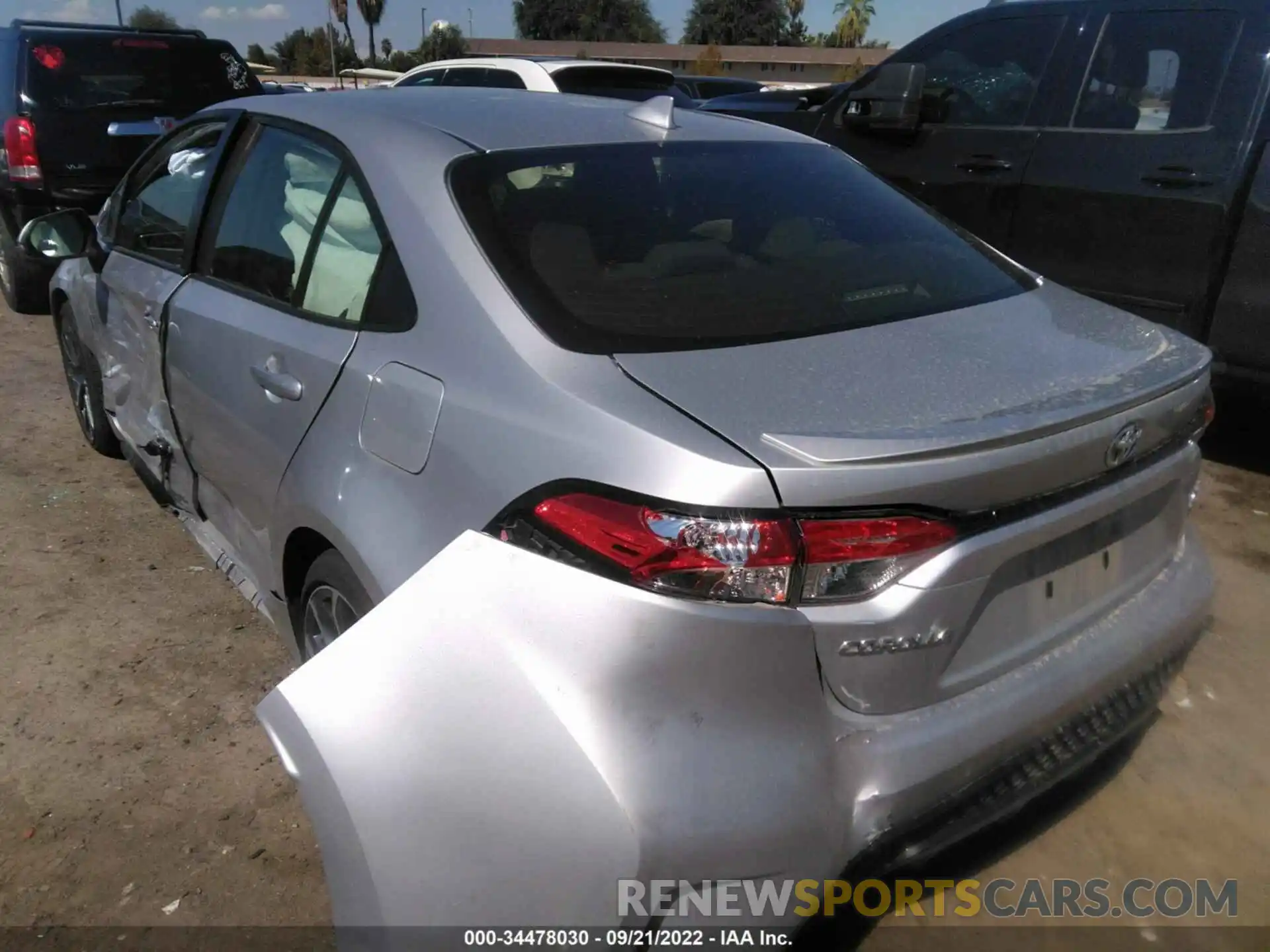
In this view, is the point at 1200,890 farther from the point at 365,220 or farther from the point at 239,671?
the point at 239,671

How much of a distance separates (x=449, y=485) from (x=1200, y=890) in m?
1.87

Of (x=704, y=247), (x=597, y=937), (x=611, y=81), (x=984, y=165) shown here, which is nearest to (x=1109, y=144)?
(x=984, y=165)

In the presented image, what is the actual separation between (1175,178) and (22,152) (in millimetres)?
6527

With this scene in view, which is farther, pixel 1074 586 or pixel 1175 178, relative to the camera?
pixel 1175 178

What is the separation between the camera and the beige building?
4966cm

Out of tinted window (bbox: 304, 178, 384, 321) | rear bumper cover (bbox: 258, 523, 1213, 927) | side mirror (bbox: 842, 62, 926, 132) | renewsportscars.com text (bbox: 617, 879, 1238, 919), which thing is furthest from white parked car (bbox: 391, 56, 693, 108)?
rear bumper cover (bbox: 258, 523, 1213, 927)

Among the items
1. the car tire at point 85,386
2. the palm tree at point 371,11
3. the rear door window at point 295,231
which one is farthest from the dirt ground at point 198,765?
the palm tree at point 371,11

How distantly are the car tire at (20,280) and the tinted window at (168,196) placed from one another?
12.8 ft

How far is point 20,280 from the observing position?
23.3ft

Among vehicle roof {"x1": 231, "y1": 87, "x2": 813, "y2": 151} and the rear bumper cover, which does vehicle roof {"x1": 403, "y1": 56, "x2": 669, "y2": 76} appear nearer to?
vehicle roof {"x1": 231, "y1": 87, "x2": 813, "y2": 151}

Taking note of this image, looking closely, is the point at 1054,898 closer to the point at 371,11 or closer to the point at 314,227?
the point at 314,227

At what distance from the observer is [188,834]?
8.07 ft

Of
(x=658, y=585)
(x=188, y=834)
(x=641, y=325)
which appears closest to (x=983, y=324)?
(x=641, y=325)

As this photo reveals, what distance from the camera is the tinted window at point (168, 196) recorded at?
3.18 m
